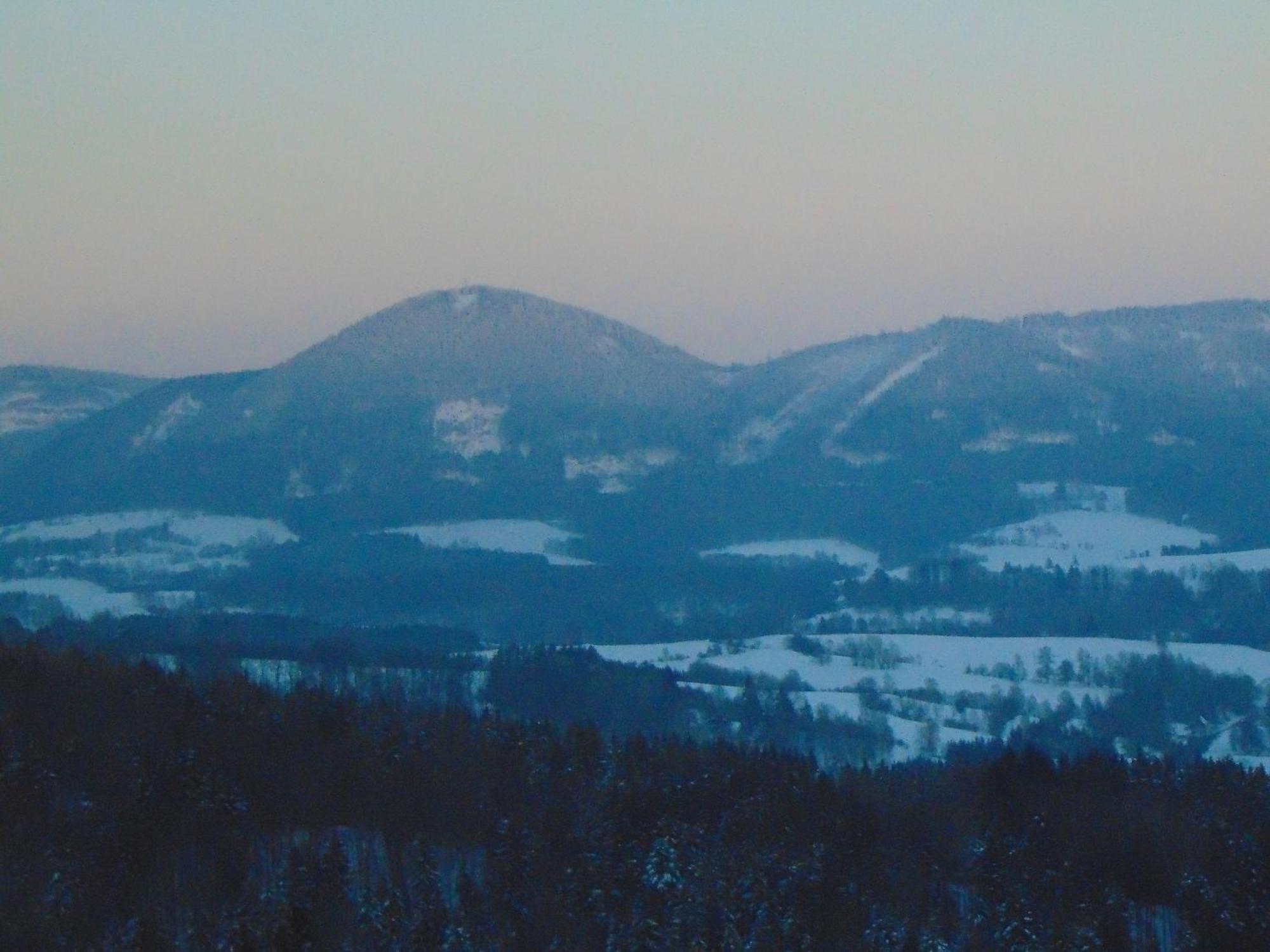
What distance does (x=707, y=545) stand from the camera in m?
183

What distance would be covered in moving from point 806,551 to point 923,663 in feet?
213

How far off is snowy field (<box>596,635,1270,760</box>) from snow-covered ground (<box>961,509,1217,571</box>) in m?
35.0

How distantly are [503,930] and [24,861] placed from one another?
405 inches

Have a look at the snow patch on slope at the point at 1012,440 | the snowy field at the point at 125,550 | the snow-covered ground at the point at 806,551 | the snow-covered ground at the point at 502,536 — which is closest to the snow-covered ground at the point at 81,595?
the snowy field at the point at 125,550

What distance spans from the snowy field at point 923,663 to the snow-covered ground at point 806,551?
148 feet

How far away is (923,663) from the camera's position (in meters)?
110

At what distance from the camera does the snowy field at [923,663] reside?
94.4 m

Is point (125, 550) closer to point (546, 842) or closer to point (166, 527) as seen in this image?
point (166, 527)

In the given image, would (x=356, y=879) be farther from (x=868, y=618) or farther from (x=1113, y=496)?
(x=1113, y=496)

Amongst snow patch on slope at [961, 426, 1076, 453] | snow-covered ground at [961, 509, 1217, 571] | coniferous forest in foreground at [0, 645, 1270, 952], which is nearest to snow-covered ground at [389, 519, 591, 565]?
snow-covered ground at [961, 509, 1217, 571]

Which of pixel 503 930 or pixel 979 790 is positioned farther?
pixel 979 790

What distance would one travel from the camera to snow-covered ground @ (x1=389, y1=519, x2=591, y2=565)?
178375 mm

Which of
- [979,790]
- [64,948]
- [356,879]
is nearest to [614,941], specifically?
[356,879]

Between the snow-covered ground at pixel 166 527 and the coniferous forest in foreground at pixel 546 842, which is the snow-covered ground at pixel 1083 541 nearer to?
the snow-covered ground at pixel 166 527
